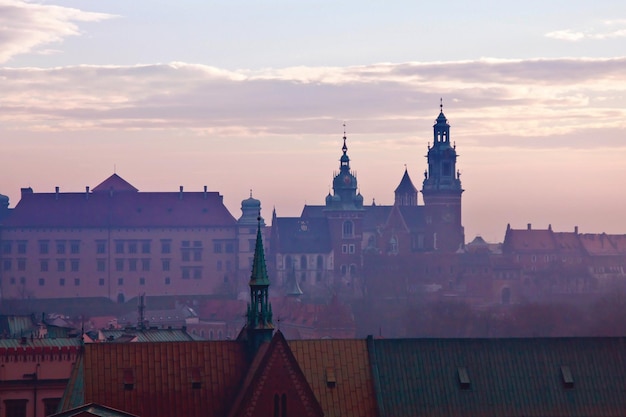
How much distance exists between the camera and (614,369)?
237 feet

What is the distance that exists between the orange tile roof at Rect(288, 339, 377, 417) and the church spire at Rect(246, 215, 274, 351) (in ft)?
4.08

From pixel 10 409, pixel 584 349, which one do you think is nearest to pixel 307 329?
pixel 10 409

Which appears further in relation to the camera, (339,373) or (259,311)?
(259,311)

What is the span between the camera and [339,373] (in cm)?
7094

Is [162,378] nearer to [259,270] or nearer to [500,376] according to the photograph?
[259,270]

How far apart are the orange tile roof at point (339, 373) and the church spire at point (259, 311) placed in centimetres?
124

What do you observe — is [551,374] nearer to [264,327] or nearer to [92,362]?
[264,327]

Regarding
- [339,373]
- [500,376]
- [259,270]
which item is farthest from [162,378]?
[500,376]

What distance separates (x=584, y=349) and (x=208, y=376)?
48.1 ft

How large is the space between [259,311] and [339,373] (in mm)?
3811

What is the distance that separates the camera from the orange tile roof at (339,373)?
7012cm

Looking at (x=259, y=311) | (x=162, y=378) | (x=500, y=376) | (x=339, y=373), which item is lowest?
(x=162, y=378)

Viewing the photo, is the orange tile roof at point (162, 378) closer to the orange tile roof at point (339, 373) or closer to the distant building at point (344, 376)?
the distant building at point (344, 376)

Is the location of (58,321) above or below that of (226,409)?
above
